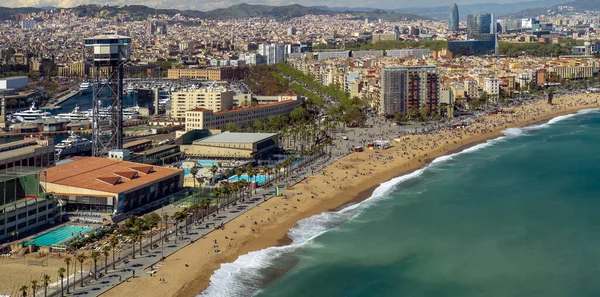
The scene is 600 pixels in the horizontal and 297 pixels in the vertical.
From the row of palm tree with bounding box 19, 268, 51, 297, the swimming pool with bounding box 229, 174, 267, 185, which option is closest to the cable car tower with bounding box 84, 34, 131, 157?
the swimming pool with bounding box 229, 174, 267, 185

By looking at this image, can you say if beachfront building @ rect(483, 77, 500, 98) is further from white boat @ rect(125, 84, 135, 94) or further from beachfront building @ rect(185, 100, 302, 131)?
white boat @ rect(125, 84, 135, 94)

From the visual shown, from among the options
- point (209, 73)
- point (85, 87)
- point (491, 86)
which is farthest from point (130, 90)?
point (491, 86)

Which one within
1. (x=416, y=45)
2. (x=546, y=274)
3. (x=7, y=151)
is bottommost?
(x=546, y=274)

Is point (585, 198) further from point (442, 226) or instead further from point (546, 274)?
point (546, 274)

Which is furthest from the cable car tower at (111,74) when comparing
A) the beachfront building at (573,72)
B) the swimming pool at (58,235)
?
the beachfront building at (573,72)

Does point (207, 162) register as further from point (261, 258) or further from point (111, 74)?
point (261, 258)

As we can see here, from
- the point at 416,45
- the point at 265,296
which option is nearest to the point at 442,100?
the point at 265,296
